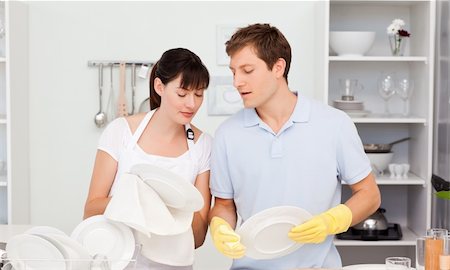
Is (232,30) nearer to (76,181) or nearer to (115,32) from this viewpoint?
(115,32)

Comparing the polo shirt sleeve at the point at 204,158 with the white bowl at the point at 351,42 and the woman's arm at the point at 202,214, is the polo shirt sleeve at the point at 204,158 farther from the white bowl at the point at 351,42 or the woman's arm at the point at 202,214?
the white bowl at the point at 351,42

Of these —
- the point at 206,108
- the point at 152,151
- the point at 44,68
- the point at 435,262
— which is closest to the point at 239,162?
the point at 152,151

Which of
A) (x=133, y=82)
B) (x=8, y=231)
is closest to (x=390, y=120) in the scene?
(x=133, y=82)

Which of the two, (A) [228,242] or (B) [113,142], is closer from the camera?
(A) [228,242]

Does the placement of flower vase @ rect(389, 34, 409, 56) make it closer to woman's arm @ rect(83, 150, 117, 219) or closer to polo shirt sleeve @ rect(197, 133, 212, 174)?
polo shirt sleeve @ rect(197, 133, 212, 174)

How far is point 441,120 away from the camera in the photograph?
3639 millimetres

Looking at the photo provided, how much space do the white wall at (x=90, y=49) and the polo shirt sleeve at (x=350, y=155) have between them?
152cm

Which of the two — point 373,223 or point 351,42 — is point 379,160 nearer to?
point 373,223

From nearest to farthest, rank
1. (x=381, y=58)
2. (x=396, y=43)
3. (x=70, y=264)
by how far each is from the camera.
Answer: (x=70, y=264)
(x=381, y=58)
(x=396, y=43)

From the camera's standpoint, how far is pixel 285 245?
2.22 meters

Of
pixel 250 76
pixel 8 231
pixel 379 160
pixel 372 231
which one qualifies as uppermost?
pixel 250 76

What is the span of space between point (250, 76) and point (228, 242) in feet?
1.64

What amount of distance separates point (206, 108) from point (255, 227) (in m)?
1.77

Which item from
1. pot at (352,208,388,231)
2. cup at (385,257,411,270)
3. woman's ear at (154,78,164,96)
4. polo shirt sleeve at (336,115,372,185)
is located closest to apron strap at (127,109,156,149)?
woman's ear at (154,78,164,96)
